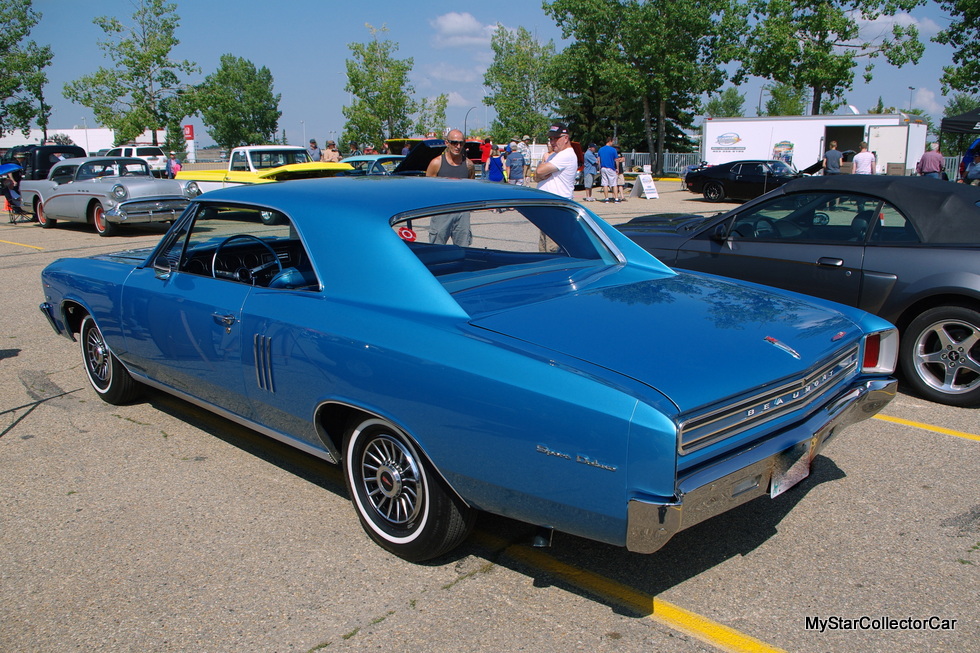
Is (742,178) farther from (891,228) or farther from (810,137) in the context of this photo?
(891,228)

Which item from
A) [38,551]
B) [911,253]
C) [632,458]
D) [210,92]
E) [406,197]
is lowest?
[38,551]

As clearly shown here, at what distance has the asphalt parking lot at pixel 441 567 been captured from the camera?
8.67ft

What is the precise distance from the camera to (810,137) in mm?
29344

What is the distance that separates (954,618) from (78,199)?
619 inches

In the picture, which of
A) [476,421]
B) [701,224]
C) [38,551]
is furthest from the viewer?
[701,224]

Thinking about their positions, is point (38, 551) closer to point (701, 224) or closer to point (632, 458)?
point (632, 458)

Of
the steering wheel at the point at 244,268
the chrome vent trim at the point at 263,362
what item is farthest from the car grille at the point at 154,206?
the chrome vent trim at the point at 263,362

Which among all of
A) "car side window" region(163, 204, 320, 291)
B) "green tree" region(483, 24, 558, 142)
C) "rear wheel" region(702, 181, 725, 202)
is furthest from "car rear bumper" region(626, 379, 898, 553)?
"green tree" region(483, 24, 558, 142)

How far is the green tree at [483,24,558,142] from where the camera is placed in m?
67.8

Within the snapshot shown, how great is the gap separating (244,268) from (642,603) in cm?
277

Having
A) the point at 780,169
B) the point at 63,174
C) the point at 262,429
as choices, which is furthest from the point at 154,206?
the point at 780,169

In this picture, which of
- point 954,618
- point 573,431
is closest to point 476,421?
point 573,431

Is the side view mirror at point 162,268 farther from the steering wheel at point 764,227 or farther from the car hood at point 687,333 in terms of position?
the steering wheel at point 764,227

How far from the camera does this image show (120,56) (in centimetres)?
3841
